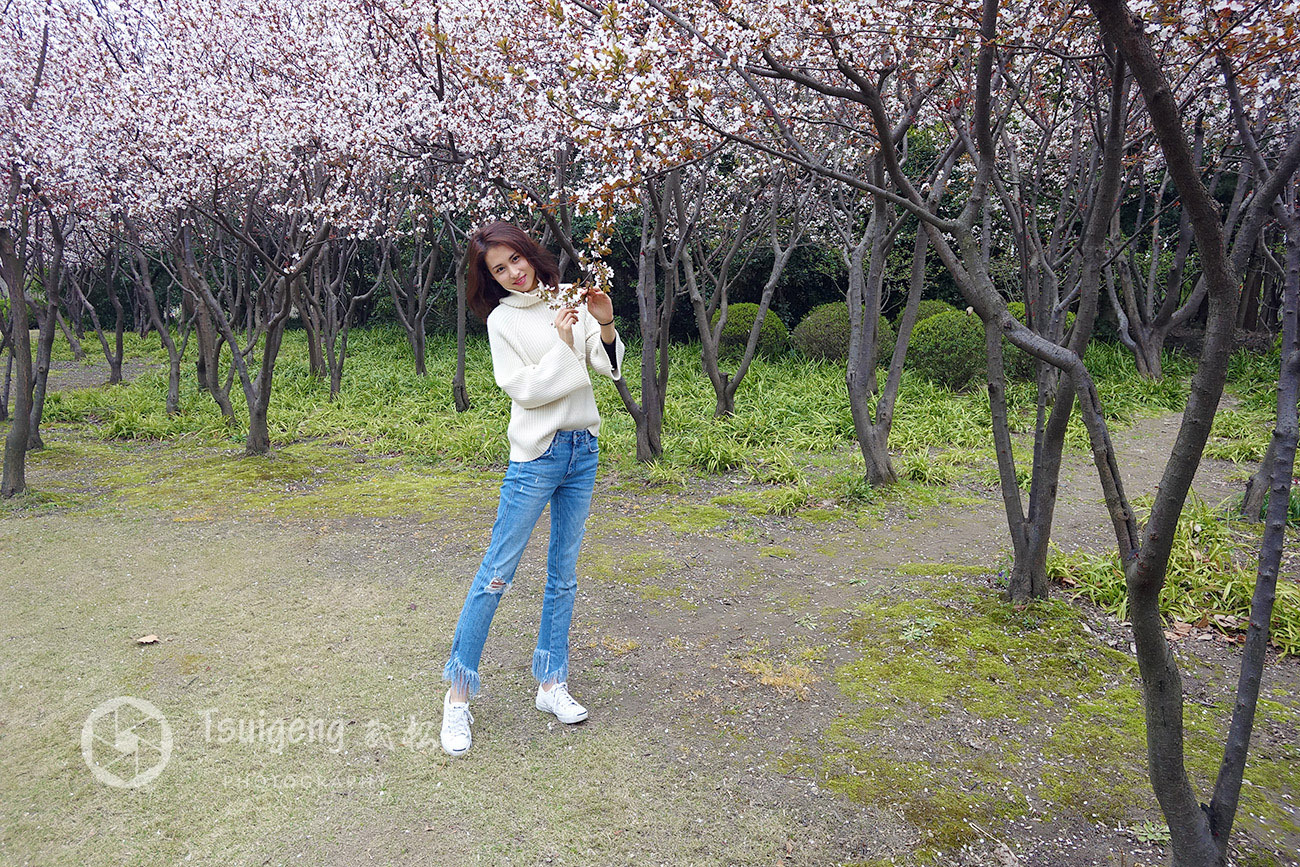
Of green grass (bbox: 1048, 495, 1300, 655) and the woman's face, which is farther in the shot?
green grass (bbox: 1048, 495, 1300, 655)

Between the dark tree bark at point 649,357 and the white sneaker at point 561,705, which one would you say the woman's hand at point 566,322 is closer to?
the white sneaker at point 561,705

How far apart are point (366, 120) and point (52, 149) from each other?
103 inches

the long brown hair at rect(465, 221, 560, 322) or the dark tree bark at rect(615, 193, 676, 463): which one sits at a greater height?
the long brown hair at rect(465, 221, 560, 322)

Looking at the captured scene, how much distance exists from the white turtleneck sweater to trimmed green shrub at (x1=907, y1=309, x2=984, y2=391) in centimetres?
701

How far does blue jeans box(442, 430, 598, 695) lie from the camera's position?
2.44 metres

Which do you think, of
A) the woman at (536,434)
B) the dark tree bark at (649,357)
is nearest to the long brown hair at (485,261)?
the woman at (536,434)

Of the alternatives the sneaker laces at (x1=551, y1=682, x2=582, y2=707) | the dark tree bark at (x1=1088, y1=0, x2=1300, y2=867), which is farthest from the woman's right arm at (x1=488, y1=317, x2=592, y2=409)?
the dark tree bark at (x1=1088, y1=0, x2=1300, y2=867)

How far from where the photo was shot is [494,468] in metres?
6.66

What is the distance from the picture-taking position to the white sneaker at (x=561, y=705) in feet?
8.48

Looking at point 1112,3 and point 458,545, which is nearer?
point 1112,3

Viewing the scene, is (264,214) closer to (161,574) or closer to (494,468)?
(494,468)

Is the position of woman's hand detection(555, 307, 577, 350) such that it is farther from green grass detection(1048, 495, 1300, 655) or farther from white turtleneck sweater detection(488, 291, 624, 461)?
green grass detection(1048, 495, 1300, 655)

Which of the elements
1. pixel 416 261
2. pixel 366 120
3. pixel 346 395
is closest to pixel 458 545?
pixel 366 120

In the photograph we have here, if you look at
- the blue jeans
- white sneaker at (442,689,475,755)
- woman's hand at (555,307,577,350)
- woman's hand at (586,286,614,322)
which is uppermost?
woman's hand at (586,286,614,322)
